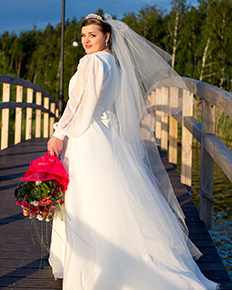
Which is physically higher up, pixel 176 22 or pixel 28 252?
pixel 176 22

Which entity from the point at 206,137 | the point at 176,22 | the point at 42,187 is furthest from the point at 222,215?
the point at 176,22

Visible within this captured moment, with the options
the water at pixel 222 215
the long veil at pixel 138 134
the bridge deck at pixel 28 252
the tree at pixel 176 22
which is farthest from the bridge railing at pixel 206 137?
the tree at pixel 176 22

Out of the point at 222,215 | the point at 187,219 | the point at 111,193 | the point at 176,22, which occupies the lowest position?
the point at 222,215

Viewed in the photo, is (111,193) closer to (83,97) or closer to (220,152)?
(83,97)

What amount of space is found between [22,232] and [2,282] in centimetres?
80

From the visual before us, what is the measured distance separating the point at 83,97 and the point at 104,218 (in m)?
0.72

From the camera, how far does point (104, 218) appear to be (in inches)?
81.3

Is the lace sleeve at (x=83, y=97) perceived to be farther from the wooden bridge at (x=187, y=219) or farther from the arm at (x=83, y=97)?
the wooden bridge at (x=187, y=219)

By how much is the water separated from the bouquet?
207cm

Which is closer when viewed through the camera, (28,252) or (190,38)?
(28,252)

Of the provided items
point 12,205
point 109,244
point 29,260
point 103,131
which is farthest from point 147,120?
point 12,205

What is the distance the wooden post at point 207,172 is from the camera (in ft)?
9.61

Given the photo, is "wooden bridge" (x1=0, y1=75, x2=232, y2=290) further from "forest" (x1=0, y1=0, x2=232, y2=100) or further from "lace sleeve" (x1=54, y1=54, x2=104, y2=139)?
"forest" (x1=0, y1=0, x2=232, y2=100)

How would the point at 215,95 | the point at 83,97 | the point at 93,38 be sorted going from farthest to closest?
the point at 215,95
the point at 93,38
the point at 83,97
